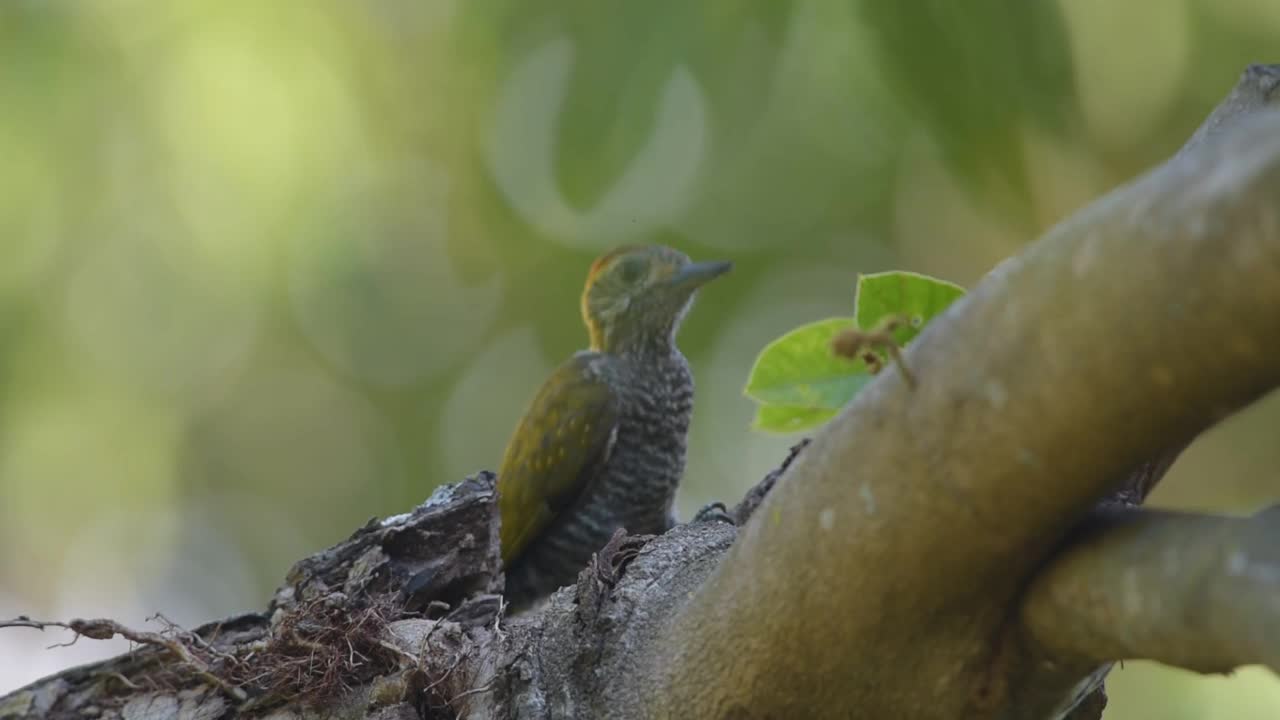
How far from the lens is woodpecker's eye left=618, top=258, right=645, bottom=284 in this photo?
377 centimetres

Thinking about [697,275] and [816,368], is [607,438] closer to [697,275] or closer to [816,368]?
[697,275]

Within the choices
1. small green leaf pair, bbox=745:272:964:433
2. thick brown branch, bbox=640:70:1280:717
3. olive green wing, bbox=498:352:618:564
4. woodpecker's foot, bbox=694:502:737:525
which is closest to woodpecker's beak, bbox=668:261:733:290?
olive green wing, bbox=498:352:618:564

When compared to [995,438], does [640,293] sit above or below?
above

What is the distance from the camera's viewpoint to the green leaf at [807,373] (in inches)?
75.2

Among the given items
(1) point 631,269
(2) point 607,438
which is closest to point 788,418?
(2) point 607,438

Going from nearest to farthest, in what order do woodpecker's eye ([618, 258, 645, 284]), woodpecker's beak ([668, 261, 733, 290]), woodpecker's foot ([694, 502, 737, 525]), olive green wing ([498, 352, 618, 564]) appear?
woodpecker's foot ([694, 502, 737, 525]) → olive green wing ([498, 352, 618, 564]) → woodpecker's beak ([668, 261, 733, 290]) → woodpecker's eye ([618, 258, 645, 284])

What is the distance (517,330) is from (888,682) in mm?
3907

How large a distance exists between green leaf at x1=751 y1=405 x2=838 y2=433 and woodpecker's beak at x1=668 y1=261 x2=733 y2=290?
1590 mm

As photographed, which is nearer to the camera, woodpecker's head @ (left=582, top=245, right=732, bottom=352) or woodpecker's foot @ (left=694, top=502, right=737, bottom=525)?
woodpecker's foot @ (left=694, top=502, right=737, bottom=525)

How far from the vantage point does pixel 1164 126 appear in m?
3.82

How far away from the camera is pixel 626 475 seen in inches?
137

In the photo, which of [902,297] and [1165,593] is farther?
[902,297]

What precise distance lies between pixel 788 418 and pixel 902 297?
319 mm

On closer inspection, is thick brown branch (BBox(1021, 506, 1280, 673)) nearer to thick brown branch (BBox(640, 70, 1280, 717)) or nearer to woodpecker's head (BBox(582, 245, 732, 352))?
thick brown branch (BBox(640, 70, 1280, 717))
